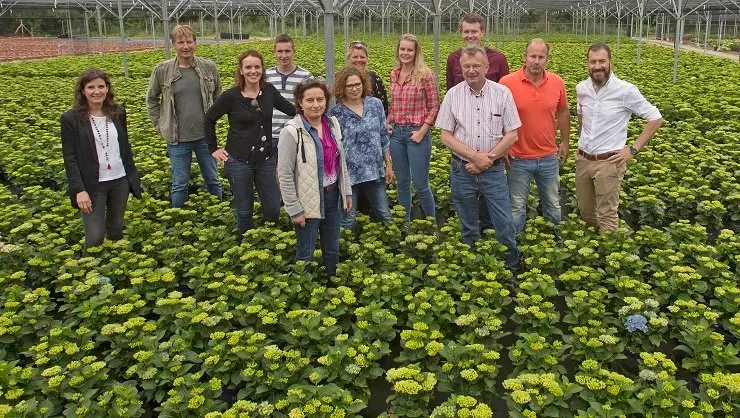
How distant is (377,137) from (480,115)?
3.06ft

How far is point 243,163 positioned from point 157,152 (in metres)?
3.85

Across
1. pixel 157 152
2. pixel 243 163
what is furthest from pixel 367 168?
pixel 157 152

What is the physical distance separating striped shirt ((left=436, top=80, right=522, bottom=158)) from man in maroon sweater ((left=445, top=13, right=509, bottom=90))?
2.36 ft

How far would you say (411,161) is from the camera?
520cm

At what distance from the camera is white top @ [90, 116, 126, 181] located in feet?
14.8

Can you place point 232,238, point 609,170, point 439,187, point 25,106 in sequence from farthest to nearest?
point 25,106 < point 439,187 < point 232,238 < point 609,170

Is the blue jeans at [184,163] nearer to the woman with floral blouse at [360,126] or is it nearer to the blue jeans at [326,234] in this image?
the woman with floral blouse at [360,126]

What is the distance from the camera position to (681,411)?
2.96 metres

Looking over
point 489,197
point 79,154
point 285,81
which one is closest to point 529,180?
point 489,197

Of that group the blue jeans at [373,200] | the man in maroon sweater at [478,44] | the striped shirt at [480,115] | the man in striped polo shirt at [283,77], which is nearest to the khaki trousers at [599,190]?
the striped shirt at [480,115]

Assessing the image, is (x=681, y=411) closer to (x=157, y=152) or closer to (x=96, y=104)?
(x=96, y=104)

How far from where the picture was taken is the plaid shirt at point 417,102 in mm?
5016

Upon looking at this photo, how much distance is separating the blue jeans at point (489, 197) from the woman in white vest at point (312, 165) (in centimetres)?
87

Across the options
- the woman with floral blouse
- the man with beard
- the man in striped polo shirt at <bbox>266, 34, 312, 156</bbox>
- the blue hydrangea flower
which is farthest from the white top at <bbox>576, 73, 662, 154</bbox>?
the man in striped polo shirt at <bbox>266, 34, 312, 156</bbox>
